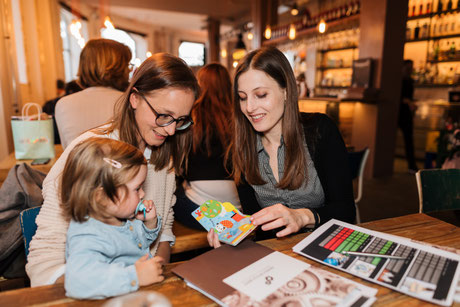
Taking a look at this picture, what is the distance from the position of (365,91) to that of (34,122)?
4544 millimetres

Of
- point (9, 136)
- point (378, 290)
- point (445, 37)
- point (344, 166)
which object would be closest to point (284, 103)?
point (344, 166)

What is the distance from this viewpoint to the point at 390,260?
1051 millimetres

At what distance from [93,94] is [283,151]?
1676 millimetres

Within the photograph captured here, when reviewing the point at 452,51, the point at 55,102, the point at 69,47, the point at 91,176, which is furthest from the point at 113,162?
the point at 69,47

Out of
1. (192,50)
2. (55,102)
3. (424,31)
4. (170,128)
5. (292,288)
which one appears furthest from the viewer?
(192,50)

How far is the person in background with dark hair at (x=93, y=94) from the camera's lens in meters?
2.54

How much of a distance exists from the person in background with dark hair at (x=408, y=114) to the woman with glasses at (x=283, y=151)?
16.7 ft

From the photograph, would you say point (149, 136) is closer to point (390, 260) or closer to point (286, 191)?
point (286, 191)

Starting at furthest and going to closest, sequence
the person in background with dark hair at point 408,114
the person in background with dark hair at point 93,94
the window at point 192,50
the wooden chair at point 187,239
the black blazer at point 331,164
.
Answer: the window at point 192,50, the person in background with dark hair at point 408,114, the person in background with dark hair at point 93,94, the wooden chair at point 187,239, the black blazer at point 331,164

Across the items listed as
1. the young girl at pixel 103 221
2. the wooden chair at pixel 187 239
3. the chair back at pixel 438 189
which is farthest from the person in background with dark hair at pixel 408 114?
the young girl at pixel 103 221

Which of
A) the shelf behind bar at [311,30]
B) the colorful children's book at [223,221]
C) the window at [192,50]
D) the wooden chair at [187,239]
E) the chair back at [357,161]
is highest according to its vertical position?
the window at [192,50]

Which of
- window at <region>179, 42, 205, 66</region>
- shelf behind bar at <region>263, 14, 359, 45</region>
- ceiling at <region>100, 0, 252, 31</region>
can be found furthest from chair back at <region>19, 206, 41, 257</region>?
window at <region>179, 42, 205, 66</region>

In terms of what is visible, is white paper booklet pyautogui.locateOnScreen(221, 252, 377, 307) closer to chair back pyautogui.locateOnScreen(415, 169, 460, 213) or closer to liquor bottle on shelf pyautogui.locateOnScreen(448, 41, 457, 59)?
chair back pyautogui.locateOnScreen(415, 169, 460, 213)

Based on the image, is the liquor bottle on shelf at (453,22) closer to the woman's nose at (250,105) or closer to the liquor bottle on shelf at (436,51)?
the liquor bottle on shelf at (436,51)
